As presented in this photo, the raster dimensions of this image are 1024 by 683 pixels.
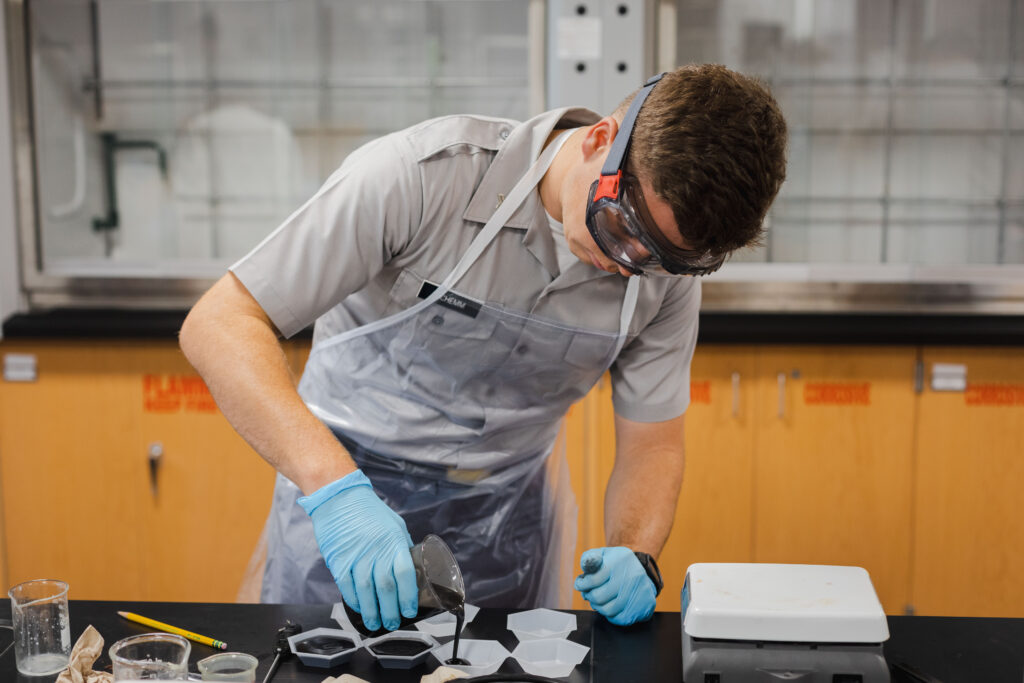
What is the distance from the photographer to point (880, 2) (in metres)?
2.58

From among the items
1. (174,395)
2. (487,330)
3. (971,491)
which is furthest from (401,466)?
(971,491)

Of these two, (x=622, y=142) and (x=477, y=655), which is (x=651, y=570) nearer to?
(x=477, y=655)

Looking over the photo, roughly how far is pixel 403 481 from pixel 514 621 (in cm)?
33

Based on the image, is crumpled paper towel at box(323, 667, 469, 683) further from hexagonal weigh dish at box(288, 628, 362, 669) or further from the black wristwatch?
the black wristwatch

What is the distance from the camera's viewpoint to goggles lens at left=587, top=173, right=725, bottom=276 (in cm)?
103

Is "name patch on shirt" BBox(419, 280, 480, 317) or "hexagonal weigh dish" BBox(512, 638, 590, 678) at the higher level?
"name patch on shirt" BBox(419, 280, 480, 317)

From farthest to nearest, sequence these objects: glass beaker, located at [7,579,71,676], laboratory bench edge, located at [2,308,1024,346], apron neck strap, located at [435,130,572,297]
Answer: laboratory bench edge, located at [2,308,1024,346]
apron neck strap, located at [435,130,572,297]
glass beaker, located at [7,579,71,676]

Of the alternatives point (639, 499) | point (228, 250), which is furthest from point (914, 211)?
point (228, 250)

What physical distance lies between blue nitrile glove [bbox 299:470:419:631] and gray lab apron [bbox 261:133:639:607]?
276 mm

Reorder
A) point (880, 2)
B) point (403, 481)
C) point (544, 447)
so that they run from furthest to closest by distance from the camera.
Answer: point (880, 2) → point (544, 447) → point (403, 481)

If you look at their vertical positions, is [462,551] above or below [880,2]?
below

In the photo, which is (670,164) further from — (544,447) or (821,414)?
(821,414)

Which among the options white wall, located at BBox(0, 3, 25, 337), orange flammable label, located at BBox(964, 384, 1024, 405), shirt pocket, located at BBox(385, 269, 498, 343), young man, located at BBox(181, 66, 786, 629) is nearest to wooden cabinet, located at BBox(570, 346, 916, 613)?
orange flammable label, located at BBox(964, 384, 1024, 405)

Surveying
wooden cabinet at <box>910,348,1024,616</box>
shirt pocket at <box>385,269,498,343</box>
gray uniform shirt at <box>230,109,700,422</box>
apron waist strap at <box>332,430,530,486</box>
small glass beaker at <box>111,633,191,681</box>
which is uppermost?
gray uniform shirt at <box>230,109,700,422</box>
